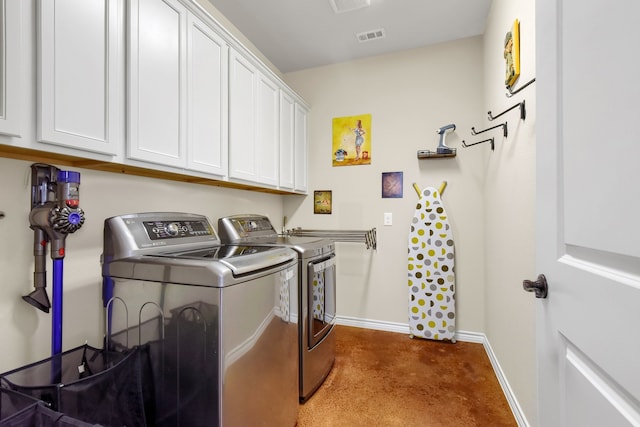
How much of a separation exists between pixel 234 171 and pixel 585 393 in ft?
6.30

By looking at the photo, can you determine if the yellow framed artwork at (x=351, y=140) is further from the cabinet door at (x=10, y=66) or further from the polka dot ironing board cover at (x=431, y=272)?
the cabinet door at (x=10, y=66)

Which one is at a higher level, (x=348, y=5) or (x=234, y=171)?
(x=348, y=5)

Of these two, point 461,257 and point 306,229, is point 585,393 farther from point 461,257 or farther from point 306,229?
point 306,229

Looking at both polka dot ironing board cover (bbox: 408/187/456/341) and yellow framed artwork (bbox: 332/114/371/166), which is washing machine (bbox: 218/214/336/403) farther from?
yellow framed artwork (bbox: 332/114/371/166)

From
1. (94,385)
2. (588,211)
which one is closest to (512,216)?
(588,211)

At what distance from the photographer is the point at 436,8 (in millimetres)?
2299

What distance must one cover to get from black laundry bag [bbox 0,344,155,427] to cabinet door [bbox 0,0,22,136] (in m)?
0.83

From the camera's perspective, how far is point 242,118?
2082 mm

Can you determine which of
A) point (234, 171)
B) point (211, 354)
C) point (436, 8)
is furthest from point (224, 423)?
point (436, 8)

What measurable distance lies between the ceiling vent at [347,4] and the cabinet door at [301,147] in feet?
3.04

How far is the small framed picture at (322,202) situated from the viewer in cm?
318

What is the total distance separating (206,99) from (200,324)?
4.27 ft

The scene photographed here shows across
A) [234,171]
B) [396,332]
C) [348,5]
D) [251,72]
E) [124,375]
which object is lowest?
[396,332]

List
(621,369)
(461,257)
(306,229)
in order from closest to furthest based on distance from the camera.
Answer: (621,369) < (461,257) < (306,229)
